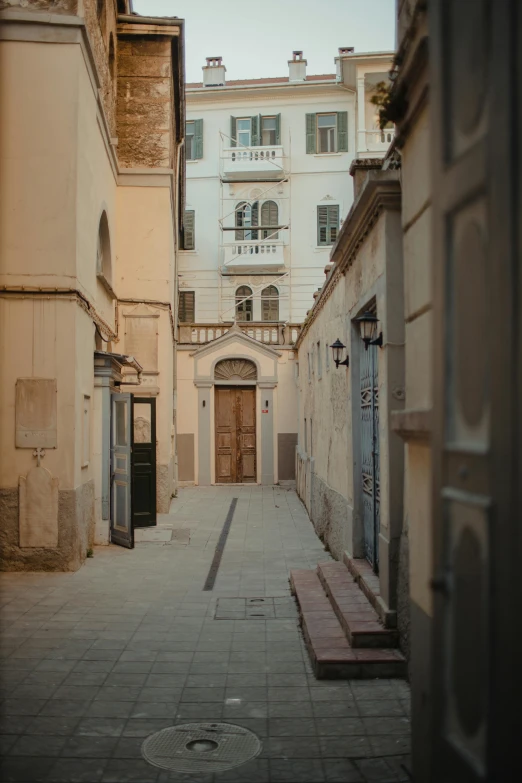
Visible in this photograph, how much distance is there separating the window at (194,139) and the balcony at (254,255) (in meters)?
4.06

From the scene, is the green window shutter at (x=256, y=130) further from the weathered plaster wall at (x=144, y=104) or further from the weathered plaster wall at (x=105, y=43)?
the weathered plaster wall at (x=105, y=43)

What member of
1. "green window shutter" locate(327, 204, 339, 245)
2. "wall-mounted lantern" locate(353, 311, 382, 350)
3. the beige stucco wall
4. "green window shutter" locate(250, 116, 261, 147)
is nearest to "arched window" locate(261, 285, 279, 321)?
"green window shutter" locate(327, 204, 339, 245)

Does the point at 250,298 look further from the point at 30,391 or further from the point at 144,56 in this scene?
the point at 30,391

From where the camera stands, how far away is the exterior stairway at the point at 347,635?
566 cm

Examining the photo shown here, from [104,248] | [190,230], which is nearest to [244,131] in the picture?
[190,230]

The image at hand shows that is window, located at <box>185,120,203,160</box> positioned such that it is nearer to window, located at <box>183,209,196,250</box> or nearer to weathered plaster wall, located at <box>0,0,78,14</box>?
window, located at <box>183,209,196,250</box>

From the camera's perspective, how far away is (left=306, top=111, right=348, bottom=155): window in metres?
28.3

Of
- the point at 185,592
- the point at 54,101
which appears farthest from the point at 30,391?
the point at 54,101

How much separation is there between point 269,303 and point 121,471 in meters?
17.2

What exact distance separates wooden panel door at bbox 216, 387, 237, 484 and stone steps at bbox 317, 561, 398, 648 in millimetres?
14725

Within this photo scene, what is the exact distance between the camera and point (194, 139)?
2877 cm

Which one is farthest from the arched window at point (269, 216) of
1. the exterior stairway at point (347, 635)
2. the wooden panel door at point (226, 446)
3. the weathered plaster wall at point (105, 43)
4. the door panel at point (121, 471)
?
the exterior stairway at point (347, 635)

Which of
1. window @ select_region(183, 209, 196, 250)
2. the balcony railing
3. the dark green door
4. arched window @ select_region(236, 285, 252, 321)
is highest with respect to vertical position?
window @ select_region(183, 209, 196, 250)

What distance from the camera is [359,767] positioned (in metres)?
4.20
